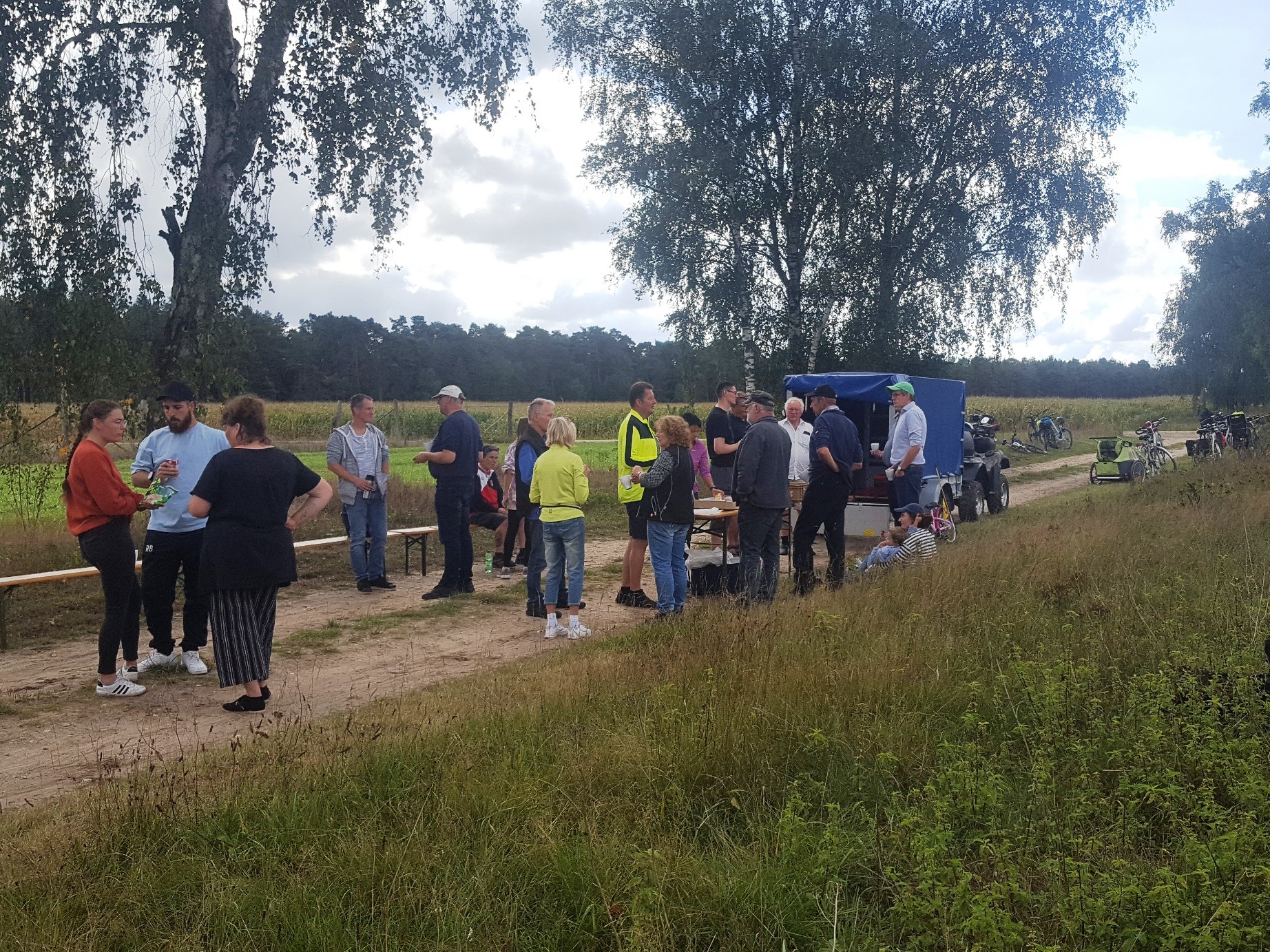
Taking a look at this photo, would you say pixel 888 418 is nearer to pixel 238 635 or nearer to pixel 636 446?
pixel 636 446

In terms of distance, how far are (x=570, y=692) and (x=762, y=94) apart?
17255mm

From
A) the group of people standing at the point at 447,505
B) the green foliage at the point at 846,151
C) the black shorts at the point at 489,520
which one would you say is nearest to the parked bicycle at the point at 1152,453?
the green foliage at the point at 846,151

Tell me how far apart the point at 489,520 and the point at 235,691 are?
5765 mm

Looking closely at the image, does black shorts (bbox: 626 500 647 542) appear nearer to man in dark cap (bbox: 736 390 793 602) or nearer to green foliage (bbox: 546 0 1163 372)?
man in dark cap (bbox: 736 390 793 602)

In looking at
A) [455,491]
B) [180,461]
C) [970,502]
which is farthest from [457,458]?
[970,502]

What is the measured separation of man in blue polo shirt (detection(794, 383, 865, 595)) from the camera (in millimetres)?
8766

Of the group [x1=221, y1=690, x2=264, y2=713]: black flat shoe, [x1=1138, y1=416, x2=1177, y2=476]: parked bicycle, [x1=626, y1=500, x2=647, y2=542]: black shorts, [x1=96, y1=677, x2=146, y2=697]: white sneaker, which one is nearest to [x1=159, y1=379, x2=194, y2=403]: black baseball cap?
[x1=96, y1=677, x2=146, y2=697]: white sneaker

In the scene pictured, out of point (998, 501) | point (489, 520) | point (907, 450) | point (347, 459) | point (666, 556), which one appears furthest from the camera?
point (998, 501)

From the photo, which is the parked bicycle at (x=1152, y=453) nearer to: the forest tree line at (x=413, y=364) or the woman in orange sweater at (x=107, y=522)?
the forest tree line at (x=413, y=364)

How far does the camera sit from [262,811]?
3.91m

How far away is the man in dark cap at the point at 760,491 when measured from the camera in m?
8.04

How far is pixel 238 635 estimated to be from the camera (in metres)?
5.91

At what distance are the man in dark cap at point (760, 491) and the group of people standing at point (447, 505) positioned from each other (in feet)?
0.05

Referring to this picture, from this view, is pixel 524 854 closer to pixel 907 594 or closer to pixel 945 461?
pixel 907 594
